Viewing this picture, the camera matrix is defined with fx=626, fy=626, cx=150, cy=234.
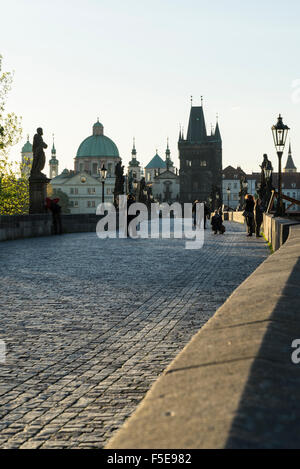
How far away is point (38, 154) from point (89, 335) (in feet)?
67.0

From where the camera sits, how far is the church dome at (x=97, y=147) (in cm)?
15912

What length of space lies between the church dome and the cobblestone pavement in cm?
14806

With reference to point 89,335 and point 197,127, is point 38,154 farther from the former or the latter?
point 197,127

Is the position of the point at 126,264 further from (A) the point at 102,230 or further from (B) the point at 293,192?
(B) the point at 293,192

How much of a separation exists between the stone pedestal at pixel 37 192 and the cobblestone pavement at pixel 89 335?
42.2 feet

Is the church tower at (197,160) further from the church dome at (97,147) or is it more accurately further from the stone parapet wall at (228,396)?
the stone parapet wall at (228,396)

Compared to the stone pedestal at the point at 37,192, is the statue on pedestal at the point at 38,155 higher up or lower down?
higher up

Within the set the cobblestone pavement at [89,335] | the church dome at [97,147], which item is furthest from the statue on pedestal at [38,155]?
the church dome at [97,147]

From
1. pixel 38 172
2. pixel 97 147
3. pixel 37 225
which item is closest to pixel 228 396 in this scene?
pixel 37 225

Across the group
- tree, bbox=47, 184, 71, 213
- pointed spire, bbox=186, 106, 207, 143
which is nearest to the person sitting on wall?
tree, bbox=47, 184, 71, 213

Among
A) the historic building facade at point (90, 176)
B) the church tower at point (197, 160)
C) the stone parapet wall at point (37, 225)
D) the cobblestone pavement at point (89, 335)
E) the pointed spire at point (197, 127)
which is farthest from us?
the pointed spire at point (197, 127)

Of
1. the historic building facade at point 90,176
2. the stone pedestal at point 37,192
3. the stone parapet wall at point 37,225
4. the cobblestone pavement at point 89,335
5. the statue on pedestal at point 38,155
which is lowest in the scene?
the cobblestone pavement at point 89,335

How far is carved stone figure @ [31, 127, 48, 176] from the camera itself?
25250 millimetres

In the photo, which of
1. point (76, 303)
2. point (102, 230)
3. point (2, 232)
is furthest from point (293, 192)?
point (76, 303)
